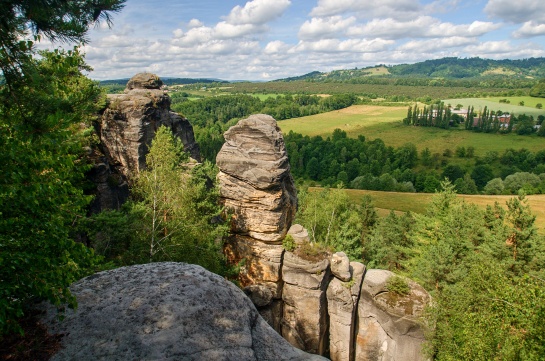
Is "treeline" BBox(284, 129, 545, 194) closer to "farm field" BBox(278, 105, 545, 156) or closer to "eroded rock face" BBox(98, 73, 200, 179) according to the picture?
"farm field" BBox(278, 105, 545, 156)

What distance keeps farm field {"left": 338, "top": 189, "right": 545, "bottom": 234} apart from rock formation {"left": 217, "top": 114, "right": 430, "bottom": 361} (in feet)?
197

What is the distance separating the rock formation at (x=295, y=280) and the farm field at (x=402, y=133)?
124520 millimetres

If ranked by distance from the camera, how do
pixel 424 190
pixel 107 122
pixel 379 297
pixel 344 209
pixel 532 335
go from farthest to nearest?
pixel 424 190
pixel 344 209
pixel 107 122
pixel 379 297
pixel 532 335

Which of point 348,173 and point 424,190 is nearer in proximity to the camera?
point 424,190

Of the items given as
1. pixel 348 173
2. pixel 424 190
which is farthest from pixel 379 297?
pixel 348 173

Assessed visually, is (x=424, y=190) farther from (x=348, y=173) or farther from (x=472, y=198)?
(x=348, y=173)

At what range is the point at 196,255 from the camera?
19109 millimetres

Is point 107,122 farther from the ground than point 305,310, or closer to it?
farther from the ground

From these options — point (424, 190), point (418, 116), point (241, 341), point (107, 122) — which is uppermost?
point (107, 122)

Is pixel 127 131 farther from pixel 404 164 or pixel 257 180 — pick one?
pixel 404 164

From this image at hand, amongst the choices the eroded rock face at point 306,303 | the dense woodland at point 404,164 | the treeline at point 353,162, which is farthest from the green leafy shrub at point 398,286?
the treeline at point 353,162

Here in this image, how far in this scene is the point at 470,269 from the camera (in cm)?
2291

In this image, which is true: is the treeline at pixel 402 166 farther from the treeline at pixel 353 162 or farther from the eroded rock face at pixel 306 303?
the eroded rock face at pixel 306 303

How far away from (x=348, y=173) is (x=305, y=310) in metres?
101
